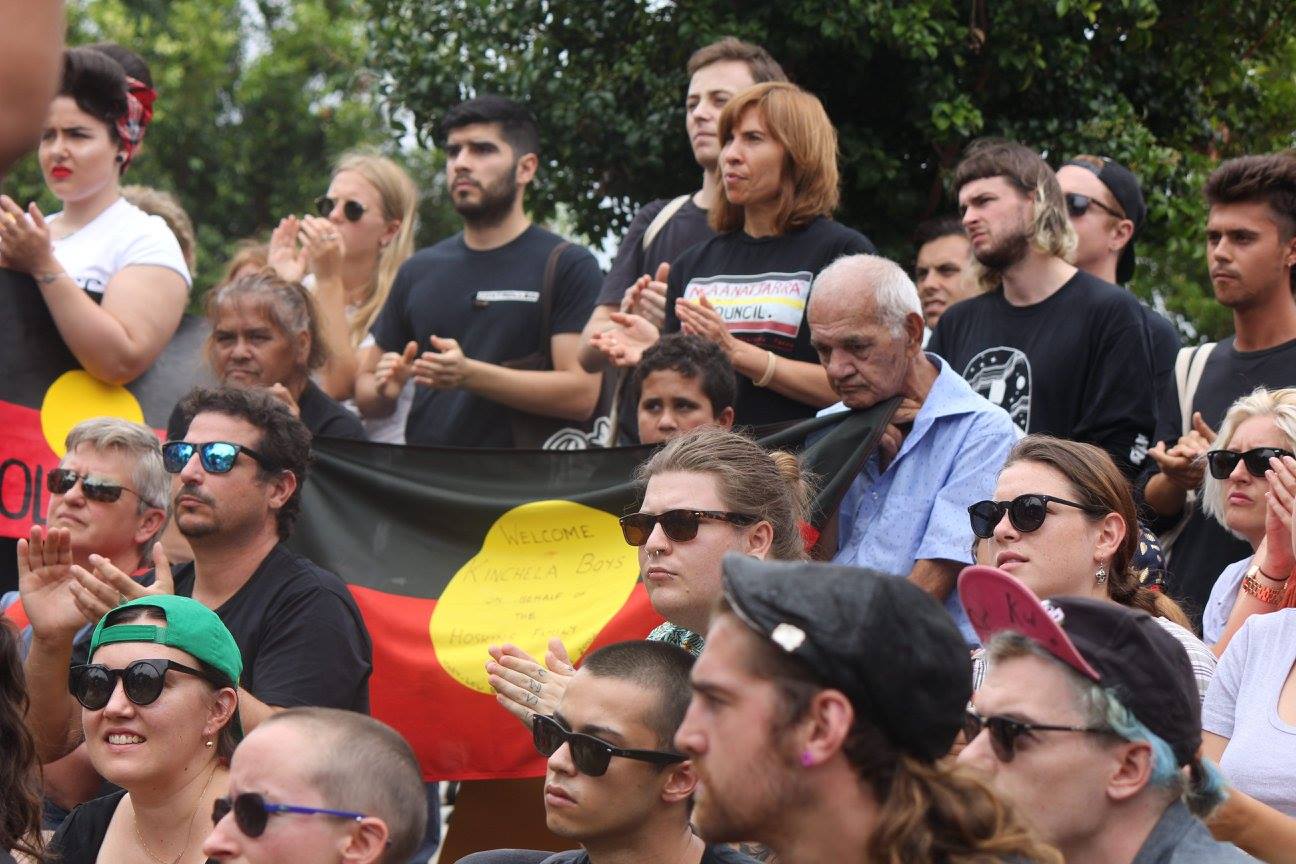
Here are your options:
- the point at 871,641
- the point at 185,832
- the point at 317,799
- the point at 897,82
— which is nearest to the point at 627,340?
the point at 185,832

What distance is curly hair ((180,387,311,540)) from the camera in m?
5.69

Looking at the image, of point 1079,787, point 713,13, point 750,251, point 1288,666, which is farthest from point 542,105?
point 1079,787

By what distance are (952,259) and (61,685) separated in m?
4.60

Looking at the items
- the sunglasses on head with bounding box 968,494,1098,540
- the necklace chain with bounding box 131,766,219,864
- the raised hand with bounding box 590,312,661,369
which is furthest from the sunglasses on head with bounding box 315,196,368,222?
the sunglasses on head with bounding box 968,494,1098,540

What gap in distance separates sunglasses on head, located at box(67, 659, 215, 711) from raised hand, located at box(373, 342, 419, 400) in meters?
2.57

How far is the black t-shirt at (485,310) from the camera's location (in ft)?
23.8

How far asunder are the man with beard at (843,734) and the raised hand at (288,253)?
218 inches

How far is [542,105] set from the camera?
980cm

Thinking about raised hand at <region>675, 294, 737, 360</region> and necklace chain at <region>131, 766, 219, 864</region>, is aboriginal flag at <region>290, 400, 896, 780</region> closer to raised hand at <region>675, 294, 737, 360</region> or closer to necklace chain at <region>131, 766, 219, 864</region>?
raised hand at <region>675, 294, 737, 360</region>

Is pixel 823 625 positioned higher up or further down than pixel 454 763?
higher up

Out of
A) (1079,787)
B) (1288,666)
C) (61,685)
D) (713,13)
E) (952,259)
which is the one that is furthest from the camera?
(713,13)

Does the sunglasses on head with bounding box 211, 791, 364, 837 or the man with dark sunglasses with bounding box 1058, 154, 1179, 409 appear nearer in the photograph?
the sunglasses on head with bounding box 211, 791, 364, 837

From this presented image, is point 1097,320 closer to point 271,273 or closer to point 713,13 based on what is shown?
point 271,273

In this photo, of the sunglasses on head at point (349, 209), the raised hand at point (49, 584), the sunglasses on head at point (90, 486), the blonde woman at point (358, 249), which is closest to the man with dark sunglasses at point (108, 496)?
the sunglasses on head at point (90, 486)
